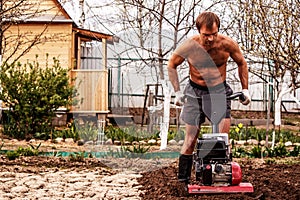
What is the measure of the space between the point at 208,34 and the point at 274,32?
527 cm

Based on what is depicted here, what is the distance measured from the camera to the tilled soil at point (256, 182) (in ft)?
17.7

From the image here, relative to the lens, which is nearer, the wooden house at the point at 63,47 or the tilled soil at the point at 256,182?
the tilled soil at the point at 256,182

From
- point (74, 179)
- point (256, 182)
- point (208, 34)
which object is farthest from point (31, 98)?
point (208, 34)

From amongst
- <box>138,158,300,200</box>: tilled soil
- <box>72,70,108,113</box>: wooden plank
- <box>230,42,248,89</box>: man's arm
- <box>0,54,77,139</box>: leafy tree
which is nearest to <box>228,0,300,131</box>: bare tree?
<box>138,158,300,200</box>: tilled soil

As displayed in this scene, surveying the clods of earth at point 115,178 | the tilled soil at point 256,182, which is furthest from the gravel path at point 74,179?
the tilled soil at point 256,182

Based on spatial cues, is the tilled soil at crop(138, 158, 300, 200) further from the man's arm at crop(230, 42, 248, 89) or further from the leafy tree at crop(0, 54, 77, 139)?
the leafy tree at crop(0, 54, 77, 139)

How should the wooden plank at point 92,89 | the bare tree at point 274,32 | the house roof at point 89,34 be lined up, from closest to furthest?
the bare tree at point 274,32 < the wooden plank at point 92,89 < the house roof at point 89,34

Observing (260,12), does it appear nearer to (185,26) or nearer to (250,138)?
(185,26)

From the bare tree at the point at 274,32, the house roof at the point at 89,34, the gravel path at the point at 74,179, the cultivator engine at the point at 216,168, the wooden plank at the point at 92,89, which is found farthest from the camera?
the house roof at the point at 89,34

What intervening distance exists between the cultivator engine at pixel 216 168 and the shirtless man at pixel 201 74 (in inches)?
13.4

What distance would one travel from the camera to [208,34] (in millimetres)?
5180

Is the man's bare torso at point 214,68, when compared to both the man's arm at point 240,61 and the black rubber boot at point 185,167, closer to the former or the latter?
the man's arm at point 240,61

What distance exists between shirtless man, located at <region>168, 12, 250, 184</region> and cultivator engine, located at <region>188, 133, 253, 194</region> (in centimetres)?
34

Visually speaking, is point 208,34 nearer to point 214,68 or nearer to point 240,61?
point 214,68
